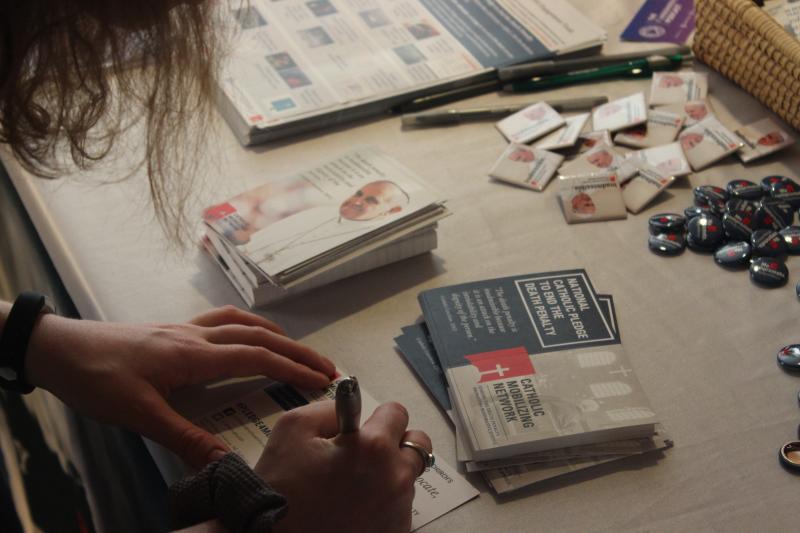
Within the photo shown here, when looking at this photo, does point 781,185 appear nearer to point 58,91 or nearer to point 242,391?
point 242,391

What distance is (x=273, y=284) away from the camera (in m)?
0.90

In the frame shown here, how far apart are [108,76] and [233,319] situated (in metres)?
0.25

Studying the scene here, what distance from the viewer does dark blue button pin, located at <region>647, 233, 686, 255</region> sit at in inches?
38.3

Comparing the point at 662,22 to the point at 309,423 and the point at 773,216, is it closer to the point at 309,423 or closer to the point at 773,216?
the point at 773,216

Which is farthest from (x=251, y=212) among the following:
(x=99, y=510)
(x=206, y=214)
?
(x=99, y=510)

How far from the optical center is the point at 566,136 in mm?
1148

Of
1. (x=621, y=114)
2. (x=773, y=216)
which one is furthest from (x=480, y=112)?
(x=773, y=216)

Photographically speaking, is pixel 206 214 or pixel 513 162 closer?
pixel 206 214

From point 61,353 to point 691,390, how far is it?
0.57m

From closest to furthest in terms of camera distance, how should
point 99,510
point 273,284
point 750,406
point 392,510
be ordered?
1. point 392,510
2. point 750,406
3. point 273,284
4. point 99,510

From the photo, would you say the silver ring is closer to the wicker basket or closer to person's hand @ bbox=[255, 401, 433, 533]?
person's hand @ bbox=[255, 401, 433, 533]

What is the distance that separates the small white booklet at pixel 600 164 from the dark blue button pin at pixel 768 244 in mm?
175

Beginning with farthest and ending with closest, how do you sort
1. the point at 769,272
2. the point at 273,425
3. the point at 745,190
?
the point at 745,190
the point at 769,272
the point at 273,425

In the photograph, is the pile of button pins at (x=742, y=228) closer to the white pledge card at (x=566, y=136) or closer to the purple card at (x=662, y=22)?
the white pledge card at (x=566, y=136)
